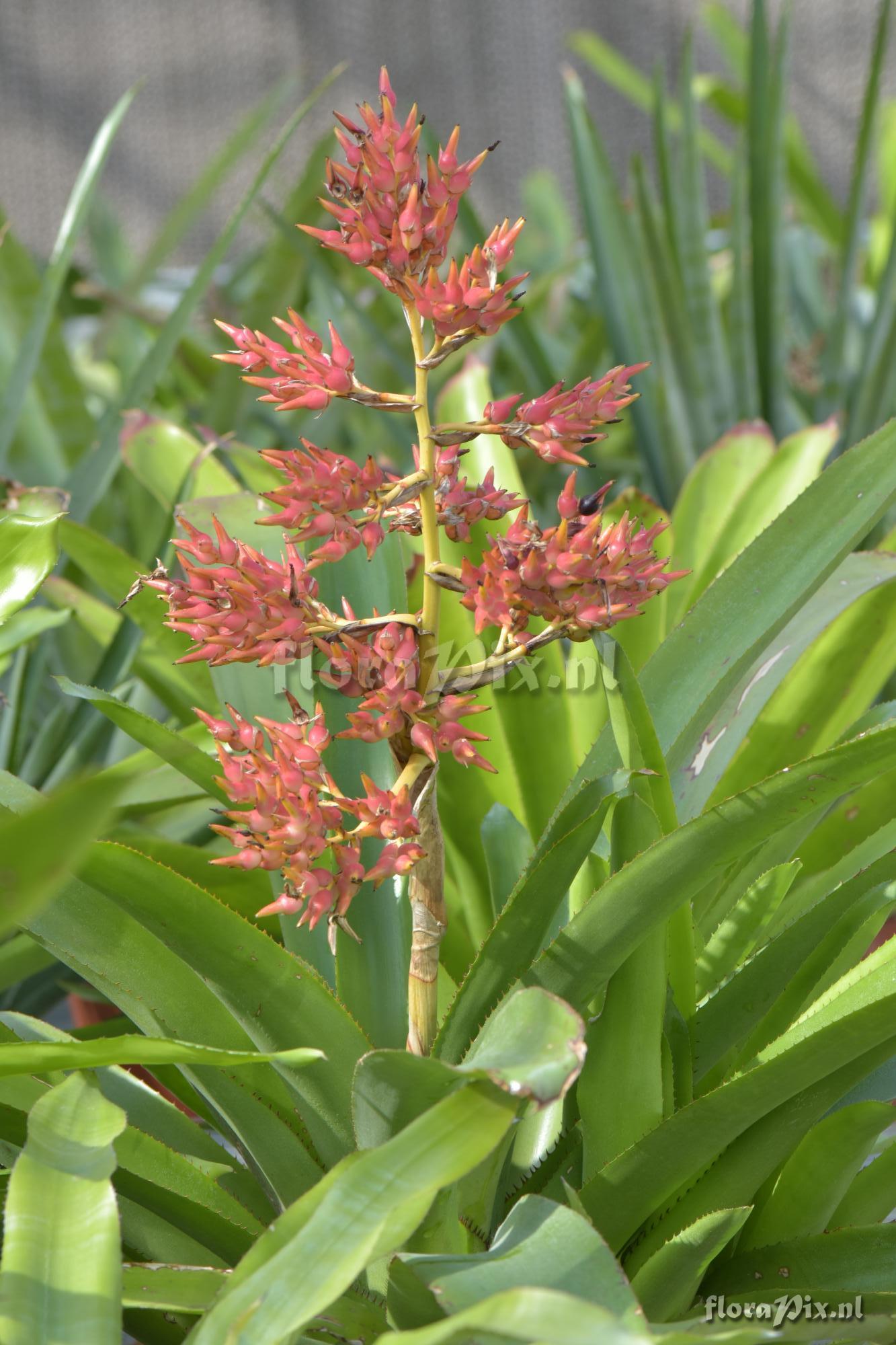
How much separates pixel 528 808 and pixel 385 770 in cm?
12

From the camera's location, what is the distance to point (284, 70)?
101 inches

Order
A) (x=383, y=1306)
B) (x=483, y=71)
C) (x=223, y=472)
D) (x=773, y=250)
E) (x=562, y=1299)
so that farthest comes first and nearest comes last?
(x=483, y=71) < (x=773, y=250) < (x=223, y=472) < (x=383, y=1306) < (x=562, y=1299)

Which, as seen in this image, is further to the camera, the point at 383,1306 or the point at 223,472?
the point at 223,472

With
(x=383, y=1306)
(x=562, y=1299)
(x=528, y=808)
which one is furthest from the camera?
(x=528, y=808)

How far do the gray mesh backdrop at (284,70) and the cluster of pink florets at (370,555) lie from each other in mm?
2331

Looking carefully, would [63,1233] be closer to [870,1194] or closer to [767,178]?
[870,1194]

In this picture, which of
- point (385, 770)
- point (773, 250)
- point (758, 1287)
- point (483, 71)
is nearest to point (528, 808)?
point (385, 770)

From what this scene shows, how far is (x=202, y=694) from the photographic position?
25.9 inches

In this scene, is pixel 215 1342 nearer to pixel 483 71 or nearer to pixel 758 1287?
pixel 758 1287

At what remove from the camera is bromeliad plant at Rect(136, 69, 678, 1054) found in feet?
1.08

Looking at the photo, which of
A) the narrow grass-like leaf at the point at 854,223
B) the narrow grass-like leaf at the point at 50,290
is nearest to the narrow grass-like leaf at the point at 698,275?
the narrow grass-like leaf at the point at 854,223

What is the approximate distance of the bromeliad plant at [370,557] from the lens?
0.33 metres

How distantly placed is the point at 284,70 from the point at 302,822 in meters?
2.66

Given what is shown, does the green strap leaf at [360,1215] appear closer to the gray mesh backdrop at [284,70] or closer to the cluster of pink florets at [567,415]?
the cluster of pink florets at [567,415]
